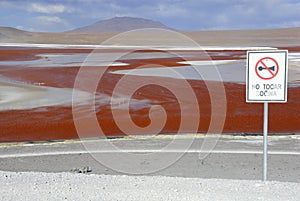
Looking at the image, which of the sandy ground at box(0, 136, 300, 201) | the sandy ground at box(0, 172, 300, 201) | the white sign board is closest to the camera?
the sandy ground at box(0, 172, 300, 201)

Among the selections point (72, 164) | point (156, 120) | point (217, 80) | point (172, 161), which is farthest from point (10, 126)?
point (217, 80)

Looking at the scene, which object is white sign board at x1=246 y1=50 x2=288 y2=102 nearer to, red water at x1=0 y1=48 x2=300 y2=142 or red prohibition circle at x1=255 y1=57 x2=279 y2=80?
red prohibition circle at x1=255 y1=57 x2=279 y2=80

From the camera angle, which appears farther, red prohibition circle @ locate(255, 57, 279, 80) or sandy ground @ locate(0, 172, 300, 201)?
red prohibition circle @ locate(255, 57, 279, 80)

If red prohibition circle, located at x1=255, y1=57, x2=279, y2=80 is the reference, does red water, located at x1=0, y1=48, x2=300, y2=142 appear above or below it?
below

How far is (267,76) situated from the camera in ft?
24.8

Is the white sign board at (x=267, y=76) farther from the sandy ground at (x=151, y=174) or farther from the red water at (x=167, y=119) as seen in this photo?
the red water at (x=167, y=119)

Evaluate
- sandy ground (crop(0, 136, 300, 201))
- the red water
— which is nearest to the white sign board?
sandy ground (crop(0, 136, 300, 201))

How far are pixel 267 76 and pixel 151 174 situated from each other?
351 cm

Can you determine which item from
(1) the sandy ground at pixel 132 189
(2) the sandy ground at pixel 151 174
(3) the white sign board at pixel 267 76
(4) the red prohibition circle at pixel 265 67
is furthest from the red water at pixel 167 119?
(4) the red prohibition circle at pixel 265 67

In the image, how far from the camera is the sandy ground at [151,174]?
6953 millimetres

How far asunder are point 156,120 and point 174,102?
2974mm

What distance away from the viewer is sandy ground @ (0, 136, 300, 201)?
6953 mm

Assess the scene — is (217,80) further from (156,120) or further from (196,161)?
(196,161)

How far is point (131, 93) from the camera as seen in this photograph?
71.2 feet
